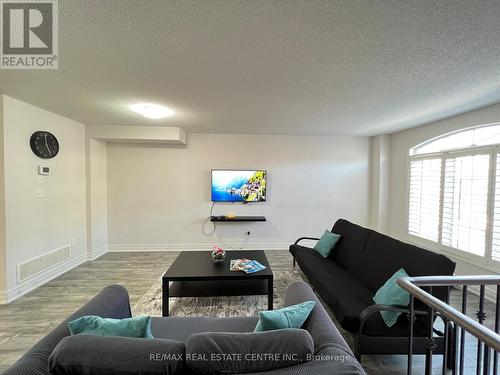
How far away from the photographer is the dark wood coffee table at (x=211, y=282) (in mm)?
2375

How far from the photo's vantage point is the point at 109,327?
1.12 meters

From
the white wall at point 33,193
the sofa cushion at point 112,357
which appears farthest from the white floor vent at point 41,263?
the sofa cushion at point 112,357

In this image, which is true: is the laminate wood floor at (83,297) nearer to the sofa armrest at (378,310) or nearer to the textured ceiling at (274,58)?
the sofa armrest at (378,310)

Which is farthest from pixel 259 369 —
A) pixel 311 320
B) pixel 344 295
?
pixel 344 295

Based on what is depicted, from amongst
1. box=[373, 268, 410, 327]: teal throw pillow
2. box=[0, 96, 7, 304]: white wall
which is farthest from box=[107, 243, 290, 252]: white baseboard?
box=[373, 268, 410, 327]: teal throw pillow

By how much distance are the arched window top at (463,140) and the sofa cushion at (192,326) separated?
11.9 feet

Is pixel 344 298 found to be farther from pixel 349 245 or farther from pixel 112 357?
pixel 112 357

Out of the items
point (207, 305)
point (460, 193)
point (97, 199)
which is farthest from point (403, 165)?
point (97, 199)

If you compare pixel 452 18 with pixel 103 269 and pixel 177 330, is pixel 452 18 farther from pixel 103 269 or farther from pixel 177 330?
pixel 103 269

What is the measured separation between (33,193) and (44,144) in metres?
0.70

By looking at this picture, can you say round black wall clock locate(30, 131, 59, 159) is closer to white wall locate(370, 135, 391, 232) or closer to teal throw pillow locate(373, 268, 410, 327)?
teal throw pillow locate(373, 268, 410, 327)

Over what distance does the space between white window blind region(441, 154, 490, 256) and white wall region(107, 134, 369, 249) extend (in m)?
1.58

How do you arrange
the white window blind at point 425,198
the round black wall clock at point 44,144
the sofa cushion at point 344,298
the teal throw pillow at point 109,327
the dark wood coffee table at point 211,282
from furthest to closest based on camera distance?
1. the white window blind at point 425,198
2. the round black wall clock at point 44,144
3. the dark wood coffee table at point 211,282
4. the sofa cushion at point 344,298
5. the teal throw pillow at point 109,327

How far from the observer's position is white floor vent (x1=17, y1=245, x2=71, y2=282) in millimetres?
2848
